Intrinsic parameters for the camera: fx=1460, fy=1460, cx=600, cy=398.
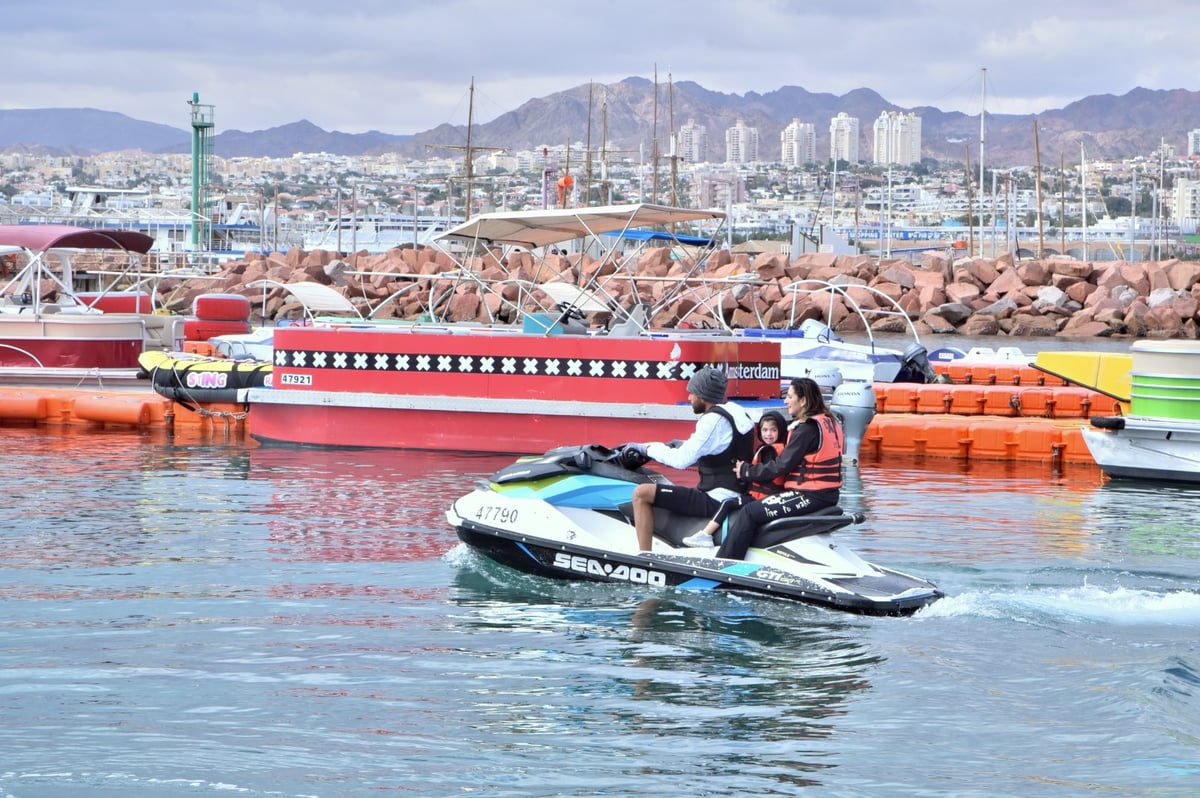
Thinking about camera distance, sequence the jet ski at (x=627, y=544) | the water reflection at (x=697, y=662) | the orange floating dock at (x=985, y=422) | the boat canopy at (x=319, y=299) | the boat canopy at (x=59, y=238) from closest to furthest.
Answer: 1. the water reflection at (x=697, y=662)
2. the jet ski at (x=627, y=544)
3. the orange floating dock at (x=985, y=422)
4. the boat canopy at (x=59, y=238)
5. the boat canopy at (x=319, y=299)

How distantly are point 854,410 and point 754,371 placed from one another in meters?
1.66

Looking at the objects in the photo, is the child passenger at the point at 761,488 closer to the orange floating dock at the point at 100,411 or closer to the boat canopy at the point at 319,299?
the orange floating dock at the point at 100,411

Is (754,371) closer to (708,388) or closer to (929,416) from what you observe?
(929,416)

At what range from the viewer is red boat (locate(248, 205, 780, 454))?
17516 millimetres

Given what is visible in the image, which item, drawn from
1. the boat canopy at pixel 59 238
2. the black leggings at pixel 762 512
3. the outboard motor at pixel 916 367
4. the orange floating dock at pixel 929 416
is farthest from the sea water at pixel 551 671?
the outboard motor at pixel 916 367

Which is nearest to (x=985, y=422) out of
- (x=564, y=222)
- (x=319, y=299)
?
(x=564, y=222)

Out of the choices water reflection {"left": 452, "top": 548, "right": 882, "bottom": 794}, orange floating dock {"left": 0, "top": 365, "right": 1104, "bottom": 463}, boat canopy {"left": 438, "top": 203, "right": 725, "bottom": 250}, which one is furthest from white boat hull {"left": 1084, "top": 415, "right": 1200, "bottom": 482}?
water reflection {"left": 452, "top": 548, "right": 882, "bottom": 794}

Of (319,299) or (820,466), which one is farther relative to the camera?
(319,299)

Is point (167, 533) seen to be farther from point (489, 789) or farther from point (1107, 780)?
point (1107, 780)

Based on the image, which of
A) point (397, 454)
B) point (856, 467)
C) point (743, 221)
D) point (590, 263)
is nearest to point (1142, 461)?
point (856, 467)

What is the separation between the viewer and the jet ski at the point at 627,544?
952 cm

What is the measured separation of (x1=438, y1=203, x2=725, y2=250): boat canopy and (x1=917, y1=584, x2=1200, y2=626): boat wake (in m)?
8.84

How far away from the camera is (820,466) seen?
9703 mm

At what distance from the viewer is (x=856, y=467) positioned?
61.1ft
